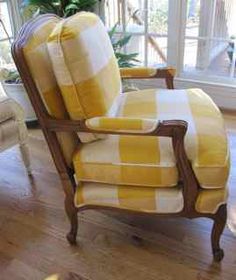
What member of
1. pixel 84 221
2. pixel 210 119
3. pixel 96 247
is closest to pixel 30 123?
pixel 84 221

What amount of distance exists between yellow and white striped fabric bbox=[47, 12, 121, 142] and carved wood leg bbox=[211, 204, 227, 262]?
1.84 ft

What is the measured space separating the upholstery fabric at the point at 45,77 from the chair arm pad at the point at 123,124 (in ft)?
0.49

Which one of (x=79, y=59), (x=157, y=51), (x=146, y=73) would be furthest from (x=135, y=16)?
(x=79, y=59)

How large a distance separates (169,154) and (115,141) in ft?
0.72

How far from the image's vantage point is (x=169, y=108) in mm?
1458

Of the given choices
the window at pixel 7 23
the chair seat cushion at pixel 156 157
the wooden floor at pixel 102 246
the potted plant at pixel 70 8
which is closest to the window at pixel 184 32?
the potted plant at pixel 70 8

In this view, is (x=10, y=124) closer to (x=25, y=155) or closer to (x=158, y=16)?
(x=25, y=155)

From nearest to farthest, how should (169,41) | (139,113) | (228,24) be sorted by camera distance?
(139,113) < (228,24) < (169,41)

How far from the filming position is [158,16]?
103 inches

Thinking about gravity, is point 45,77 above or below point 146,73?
above

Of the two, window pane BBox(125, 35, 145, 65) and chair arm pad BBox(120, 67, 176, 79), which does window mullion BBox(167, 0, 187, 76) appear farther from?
chair arm pad BBox(120, 67, 176, 79)

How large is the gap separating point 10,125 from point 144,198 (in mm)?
912

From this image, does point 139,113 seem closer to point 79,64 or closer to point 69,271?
point 79,64

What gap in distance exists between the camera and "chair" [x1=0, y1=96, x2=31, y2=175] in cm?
176
